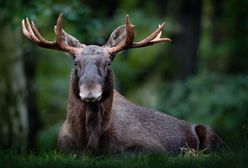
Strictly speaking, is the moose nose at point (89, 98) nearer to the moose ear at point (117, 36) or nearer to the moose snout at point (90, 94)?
the moose snout at point (90, 94)

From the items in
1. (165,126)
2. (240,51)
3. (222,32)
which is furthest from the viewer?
(222,32)

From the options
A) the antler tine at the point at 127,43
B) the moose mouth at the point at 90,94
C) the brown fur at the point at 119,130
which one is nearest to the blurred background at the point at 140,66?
the brown fur at the point at 119,130

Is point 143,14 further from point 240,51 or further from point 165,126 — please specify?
point 165,126

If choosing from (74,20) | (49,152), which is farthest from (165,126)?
(74,20)

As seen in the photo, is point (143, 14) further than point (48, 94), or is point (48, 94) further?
point (48, 94)

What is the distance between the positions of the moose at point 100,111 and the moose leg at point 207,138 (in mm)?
193

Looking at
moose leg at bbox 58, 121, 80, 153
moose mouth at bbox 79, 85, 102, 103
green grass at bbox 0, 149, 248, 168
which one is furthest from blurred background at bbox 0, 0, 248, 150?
green grass at bbox 0, 149, 248, 168

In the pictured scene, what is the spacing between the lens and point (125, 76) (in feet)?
79.8

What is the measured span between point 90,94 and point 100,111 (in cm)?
90

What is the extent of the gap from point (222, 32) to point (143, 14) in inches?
235

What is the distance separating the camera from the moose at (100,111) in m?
11.7

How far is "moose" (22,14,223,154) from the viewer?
38.5 feet

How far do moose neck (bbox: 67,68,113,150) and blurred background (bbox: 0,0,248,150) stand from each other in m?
3.36

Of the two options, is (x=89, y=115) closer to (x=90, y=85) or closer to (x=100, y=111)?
(x=100, y=111)
